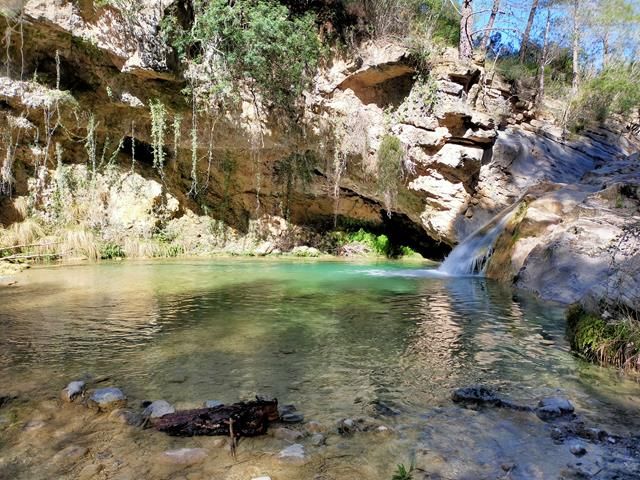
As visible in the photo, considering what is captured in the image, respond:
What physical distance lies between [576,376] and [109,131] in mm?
14340

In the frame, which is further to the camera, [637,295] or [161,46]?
[161,46]

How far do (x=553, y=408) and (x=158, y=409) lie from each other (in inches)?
98.6

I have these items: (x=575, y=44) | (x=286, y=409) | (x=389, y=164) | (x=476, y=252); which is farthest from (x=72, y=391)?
(x=575, y=44)

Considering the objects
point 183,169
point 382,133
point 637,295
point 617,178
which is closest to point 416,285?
point 637,295

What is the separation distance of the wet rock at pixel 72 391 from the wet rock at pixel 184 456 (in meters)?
1.09

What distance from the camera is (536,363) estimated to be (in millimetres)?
3922

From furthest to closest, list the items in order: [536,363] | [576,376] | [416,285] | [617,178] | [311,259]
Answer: [311,259] → [617,178] → [416,285] → [536,363] → [576,376]

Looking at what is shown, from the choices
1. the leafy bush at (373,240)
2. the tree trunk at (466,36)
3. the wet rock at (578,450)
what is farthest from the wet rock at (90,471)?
the tree trunk at (466,36)

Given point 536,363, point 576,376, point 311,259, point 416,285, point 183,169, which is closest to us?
point 576,376

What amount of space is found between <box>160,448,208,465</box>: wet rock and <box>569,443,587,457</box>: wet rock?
1934mm

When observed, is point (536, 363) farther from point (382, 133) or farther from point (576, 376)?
point (382, 133)

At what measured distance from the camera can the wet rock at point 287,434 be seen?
100 inches

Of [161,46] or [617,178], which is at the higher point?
[161,46]

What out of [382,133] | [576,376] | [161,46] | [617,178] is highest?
[161,46]
